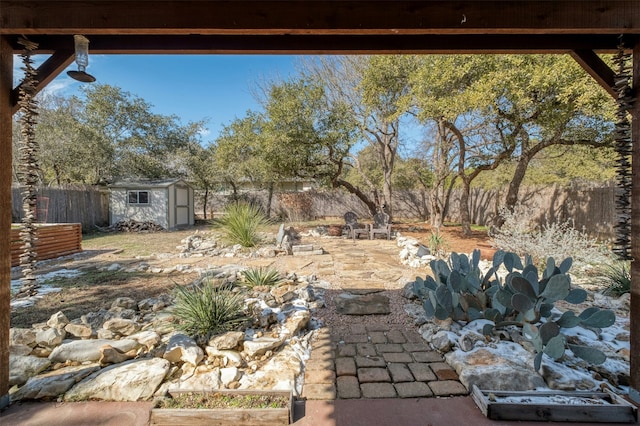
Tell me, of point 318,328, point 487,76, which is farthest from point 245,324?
point 487,76

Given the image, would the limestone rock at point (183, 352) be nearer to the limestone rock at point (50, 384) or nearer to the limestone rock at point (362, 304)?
the limestone rock at point (50, 384)

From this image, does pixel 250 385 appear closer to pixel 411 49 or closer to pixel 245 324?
pixel 245 324

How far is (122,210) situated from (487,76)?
45.9ft

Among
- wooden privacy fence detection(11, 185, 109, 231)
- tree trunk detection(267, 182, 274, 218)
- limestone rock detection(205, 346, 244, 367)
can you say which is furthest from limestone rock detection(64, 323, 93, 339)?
tree trunk detection(267, 182, 274, 218)

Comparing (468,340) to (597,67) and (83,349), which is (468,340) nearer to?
(597,67)

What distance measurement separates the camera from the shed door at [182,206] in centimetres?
1368

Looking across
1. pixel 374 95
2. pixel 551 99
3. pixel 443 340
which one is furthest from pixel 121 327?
pixel 374 95

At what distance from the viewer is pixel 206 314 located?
8.45 ft

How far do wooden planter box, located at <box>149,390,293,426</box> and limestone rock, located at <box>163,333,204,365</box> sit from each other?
50cm

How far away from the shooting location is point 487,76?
6.23 meters

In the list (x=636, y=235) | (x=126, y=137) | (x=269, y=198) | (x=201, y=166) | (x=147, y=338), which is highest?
(x=126, y=137)

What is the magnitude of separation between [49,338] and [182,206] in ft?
41.3
